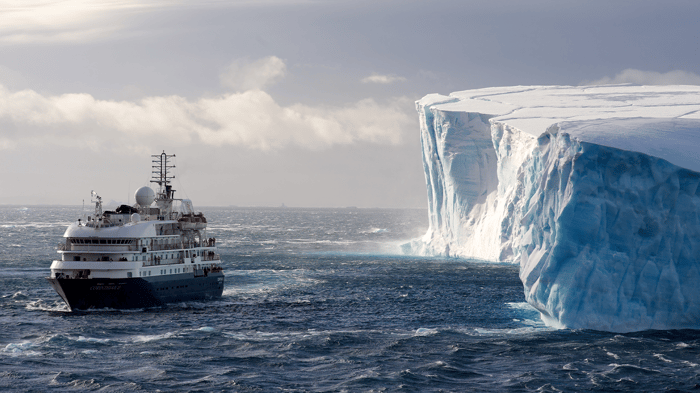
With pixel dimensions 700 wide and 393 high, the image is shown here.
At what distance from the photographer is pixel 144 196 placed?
5031cm

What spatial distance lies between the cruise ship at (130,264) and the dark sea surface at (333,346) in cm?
119

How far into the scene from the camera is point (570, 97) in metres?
56.8

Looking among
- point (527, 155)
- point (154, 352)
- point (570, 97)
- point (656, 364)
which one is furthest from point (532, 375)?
point (570, 97)

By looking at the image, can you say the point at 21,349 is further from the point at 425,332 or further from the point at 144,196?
the point at 144,196

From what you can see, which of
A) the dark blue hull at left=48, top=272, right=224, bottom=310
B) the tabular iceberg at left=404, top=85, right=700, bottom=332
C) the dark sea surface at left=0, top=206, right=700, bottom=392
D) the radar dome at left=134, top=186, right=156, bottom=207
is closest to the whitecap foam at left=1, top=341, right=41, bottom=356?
the dark sea surface at left=0, top=206, right=700, bottom=392

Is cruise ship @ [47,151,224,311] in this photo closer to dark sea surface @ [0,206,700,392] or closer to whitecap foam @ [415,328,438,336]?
dark sea surface @ [0,206,700,392]

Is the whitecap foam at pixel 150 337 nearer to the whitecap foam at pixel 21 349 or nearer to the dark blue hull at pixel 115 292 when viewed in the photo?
the whitecap foam at pixel 21 349

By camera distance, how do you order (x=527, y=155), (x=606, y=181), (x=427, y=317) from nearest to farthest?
(x=606, y=181) → (x=427, y=317) → (x=527, y=155)

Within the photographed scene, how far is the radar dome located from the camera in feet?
165

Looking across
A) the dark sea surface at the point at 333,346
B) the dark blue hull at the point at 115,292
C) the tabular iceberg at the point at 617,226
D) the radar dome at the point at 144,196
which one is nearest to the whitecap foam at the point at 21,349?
the dark sea surface at the point at 333,346

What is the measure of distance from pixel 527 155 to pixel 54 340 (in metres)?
37.8

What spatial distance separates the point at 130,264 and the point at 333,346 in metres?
16.5

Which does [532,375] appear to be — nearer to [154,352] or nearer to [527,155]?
[154,352]

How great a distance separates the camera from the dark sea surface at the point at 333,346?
26031 millimetres
